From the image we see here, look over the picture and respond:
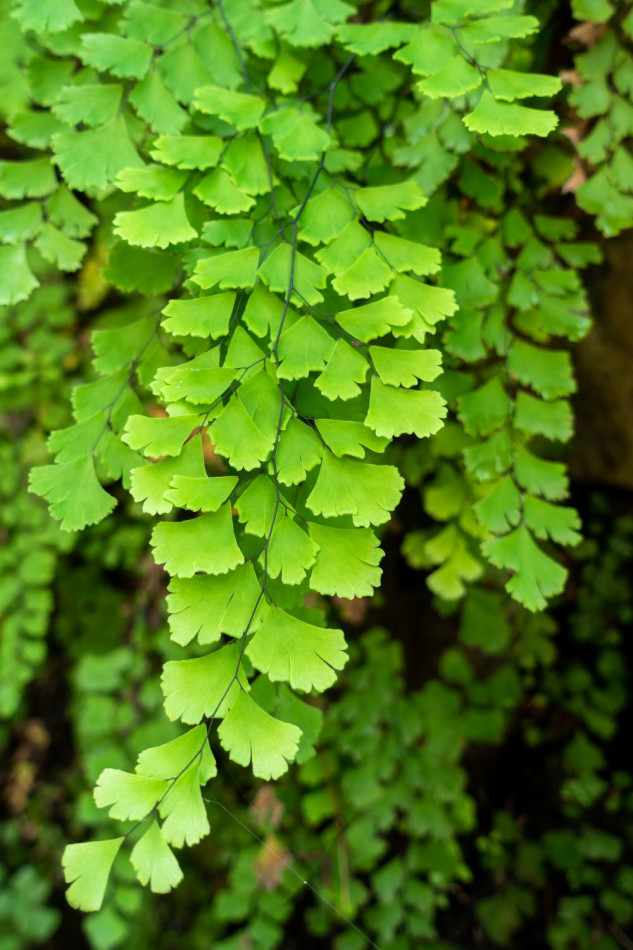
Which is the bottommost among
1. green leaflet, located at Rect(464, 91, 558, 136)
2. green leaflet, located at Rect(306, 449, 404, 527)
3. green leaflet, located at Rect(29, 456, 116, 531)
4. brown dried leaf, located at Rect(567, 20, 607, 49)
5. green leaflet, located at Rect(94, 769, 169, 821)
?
green leaflet, located at Rect(94, 769, 169, 821)

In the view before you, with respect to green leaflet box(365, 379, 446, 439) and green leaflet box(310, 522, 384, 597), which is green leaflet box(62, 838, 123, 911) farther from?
green leaflet box(365, 379, 446, 439)

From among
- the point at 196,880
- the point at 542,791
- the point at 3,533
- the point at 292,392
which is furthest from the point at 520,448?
the point at 196,880

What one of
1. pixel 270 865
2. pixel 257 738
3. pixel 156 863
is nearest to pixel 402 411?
pixel 257 738

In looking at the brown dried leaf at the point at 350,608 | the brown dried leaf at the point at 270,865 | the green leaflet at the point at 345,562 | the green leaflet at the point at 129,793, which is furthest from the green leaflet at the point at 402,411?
the brown dried leaf at the point at 270,865

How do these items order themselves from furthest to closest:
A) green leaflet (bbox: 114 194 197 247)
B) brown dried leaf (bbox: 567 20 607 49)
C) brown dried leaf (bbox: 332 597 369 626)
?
brown dried leaf (bbox: 332 597 369 626), brown dried leaf (bbox: 567 20 607 49), green leaflet (bbox: 114 194 197 247)

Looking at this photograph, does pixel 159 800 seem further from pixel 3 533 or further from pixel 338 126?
pixel 3 533

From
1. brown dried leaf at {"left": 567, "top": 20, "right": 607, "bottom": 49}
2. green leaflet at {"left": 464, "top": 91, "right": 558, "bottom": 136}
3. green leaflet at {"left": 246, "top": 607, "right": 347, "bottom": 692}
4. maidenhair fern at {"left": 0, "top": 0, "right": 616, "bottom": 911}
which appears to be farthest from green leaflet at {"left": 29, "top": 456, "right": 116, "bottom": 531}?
brown dried leaf at {"left": 567, "top": 20, "right": 607, "bottom": 49}

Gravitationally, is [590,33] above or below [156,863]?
above

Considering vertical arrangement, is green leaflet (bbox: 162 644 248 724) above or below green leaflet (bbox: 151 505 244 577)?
below

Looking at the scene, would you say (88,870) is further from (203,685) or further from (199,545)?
(199,545)
